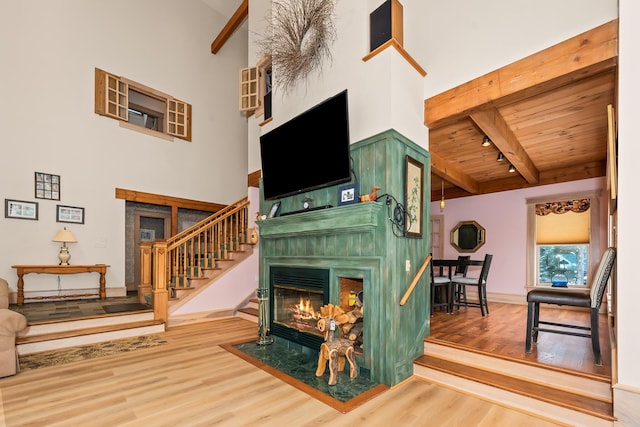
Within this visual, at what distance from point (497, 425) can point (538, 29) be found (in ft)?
10.5

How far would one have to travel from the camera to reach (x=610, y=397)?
2219mm

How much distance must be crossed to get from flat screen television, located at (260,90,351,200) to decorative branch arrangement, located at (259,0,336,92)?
0.89 meters

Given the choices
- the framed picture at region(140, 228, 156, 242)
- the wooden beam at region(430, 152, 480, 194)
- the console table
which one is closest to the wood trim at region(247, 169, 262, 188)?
the framed picture at region(140, 228, 156, 242)

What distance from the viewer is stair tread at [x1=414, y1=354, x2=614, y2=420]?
2129 mm

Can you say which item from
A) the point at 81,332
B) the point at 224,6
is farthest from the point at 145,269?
the point at 224,6

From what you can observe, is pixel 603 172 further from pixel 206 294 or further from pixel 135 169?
pixel 135 169

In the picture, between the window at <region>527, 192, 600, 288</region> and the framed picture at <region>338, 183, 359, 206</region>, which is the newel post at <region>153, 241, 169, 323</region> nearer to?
the framed picture at <region>338, 183, 359, 206</region>

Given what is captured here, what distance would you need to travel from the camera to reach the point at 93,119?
244 inches

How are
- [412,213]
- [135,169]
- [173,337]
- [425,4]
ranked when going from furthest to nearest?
[135,169], [173,337], [425,4], [412,213]

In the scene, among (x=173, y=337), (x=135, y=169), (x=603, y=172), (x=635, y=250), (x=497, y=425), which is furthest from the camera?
(x=135, y=169)

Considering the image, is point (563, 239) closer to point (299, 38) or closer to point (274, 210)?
point (274, 210)

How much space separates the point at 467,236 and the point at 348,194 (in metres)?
5.03

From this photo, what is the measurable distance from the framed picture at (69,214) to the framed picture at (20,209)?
0.32m

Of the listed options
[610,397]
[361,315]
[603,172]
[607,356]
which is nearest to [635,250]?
[610,397]
